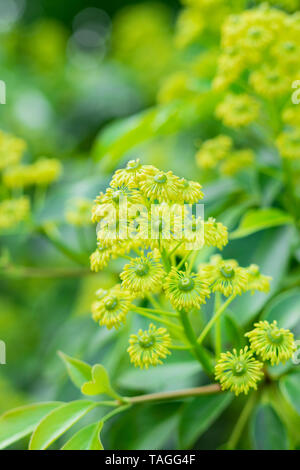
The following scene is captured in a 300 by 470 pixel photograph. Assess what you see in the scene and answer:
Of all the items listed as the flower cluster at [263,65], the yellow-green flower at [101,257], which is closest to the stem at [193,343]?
the yellow-green flower at [101,257]

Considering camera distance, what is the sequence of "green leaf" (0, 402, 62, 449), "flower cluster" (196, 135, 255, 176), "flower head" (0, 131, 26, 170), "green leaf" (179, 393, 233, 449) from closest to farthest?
"green leaf" (0, 402, 62, 449)
"green leaf" (179, 393, 233, 449)
"flower cluster" (196, 135, 255, 176)
"flower head" (0, 131, 26, 170)

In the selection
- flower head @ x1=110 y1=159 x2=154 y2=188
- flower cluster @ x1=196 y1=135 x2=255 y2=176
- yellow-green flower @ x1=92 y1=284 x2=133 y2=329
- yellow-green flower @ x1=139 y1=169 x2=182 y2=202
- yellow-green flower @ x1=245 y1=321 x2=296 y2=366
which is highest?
flower cluster @ x1=196 y1=135 x2=255 y2=176

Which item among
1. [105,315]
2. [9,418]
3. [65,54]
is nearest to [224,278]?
[105,315]

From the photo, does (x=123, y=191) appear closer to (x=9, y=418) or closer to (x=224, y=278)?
(x=224, y=278)

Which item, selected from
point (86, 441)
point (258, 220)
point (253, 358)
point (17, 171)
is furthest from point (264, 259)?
point (17, 171)

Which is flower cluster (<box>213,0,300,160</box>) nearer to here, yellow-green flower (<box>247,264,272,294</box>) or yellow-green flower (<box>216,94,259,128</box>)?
yellow-green flower (<box>216,94,259,128</box>)

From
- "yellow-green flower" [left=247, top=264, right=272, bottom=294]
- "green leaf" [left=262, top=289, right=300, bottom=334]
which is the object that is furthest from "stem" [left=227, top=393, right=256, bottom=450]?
"yellow-green flower" [left=247, top=264, right=272, bottom=294]
